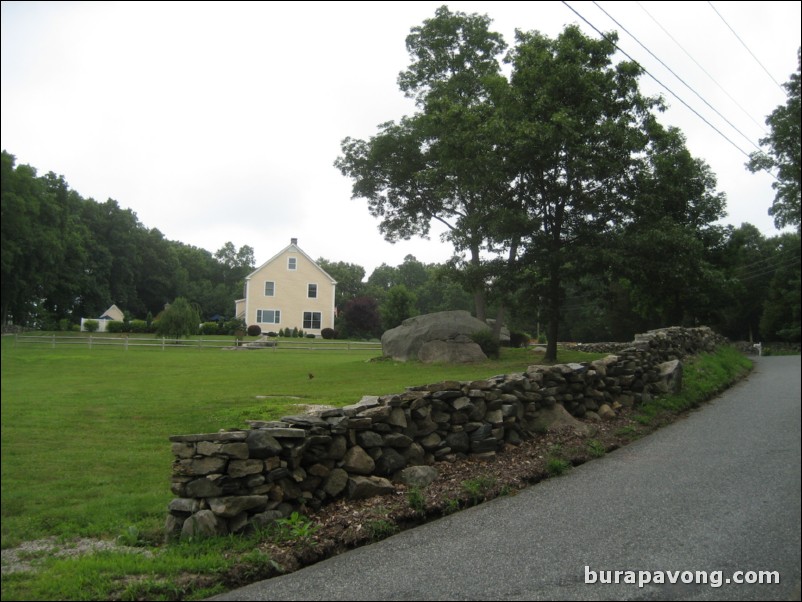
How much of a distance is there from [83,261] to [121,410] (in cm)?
415

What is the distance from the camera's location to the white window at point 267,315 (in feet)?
26.1

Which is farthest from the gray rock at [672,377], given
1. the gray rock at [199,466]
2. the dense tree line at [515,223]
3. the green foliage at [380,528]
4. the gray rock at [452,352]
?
the gray rock at [199,466]


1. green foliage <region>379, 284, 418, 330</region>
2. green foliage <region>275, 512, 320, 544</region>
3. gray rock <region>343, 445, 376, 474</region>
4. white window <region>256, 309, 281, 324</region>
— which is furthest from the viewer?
green foliage <region>379, 284, 418, 330</region>

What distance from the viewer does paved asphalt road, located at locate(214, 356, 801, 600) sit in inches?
89.7

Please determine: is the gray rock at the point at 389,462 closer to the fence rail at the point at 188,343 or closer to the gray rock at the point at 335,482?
the gray rock at the point at 335,482

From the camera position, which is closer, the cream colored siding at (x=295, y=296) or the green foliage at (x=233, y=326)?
the green foliage at (x=233, y=326)

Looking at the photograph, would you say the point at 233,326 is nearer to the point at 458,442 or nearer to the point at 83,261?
the point at 458,442

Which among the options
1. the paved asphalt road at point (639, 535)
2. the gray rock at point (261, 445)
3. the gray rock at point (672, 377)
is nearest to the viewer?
the paved asphalt road at point (639, 535)

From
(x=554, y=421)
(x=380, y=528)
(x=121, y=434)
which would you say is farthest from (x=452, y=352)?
(x=380, y=528)

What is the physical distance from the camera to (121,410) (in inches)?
272

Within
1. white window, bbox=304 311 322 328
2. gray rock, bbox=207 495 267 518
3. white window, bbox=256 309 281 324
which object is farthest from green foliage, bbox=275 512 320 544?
white window, bbox=304 311 322 328

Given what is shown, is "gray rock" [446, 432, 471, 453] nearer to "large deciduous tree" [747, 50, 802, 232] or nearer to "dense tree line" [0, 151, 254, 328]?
"dense tree line" [0, 151, 254, 328]

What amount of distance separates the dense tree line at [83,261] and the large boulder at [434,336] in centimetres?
438

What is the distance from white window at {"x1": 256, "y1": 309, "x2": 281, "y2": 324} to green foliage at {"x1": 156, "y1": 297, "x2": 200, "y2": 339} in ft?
6.58
